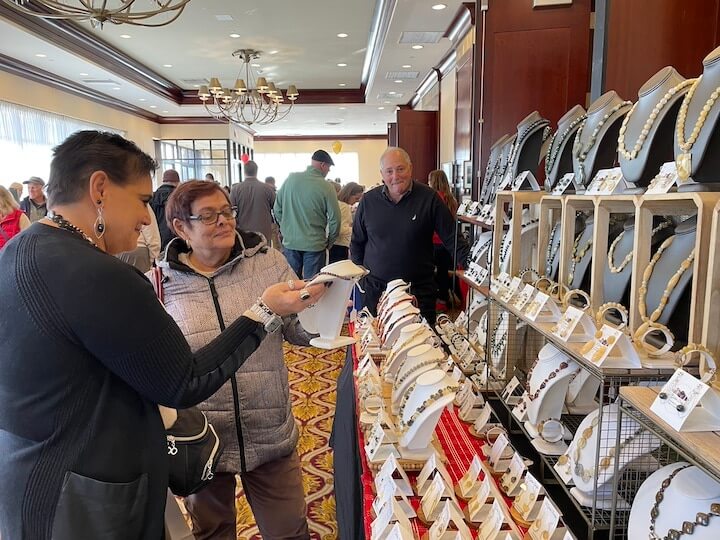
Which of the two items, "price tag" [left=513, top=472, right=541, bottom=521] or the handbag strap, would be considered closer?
"price tag" [left=513, top=472, right=541, bottom=521]

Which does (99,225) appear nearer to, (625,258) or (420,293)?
(625,258)

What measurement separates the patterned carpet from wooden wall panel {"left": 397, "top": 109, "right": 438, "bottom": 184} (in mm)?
3784

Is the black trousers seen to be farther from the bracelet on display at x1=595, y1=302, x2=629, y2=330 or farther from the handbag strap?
the bracelet on display at x1=595, y1=302, x2=629, y2=330

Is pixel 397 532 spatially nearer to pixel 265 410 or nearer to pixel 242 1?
pixel 265 410

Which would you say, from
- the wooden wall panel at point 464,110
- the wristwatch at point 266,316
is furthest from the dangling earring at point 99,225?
the wooden wall panel at point 464,110

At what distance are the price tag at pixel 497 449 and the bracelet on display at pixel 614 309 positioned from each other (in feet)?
1.51

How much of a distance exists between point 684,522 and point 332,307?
88 cm

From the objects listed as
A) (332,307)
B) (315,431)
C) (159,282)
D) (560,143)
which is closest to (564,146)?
(560,143)

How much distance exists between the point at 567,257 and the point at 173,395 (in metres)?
1.01

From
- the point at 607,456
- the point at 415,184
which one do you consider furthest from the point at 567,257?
the point at 415,184

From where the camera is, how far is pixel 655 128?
1.12m

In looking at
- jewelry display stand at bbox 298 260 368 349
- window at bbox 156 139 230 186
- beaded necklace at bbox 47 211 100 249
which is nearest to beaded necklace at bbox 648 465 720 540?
jewelry display stand at bbox 298 260 368 349

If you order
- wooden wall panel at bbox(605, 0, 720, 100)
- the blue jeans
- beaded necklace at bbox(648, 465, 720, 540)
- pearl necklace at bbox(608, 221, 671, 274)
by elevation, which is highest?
wooden wall panel at bbox(605, 0, 720, 100)

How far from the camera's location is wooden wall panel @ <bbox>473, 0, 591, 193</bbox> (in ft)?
10.5
